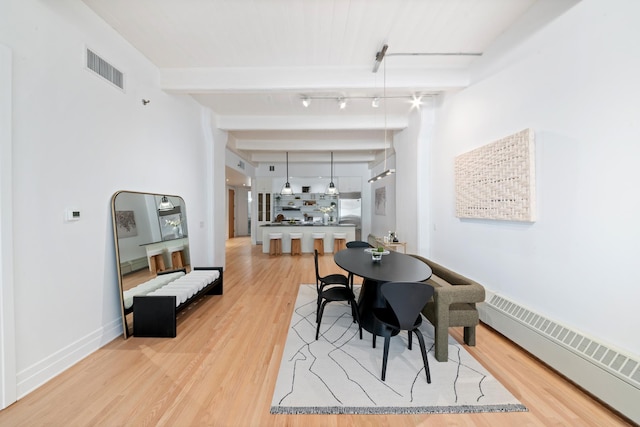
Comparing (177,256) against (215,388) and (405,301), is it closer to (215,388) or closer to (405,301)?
(215,388)

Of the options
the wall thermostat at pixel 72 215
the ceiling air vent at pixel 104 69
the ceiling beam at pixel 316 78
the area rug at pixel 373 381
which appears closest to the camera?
the area rug at pixel 373 381

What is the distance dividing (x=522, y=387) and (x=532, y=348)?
0.51 m

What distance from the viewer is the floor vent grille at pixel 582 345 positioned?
159 cm

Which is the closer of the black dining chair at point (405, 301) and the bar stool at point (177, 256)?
the black dining chair at point (405, 301)

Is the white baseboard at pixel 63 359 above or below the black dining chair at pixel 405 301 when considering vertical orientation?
below

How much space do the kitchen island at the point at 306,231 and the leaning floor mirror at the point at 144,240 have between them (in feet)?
11.8

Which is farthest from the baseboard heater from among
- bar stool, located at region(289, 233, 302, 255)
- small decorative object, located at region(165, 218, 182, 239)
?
bar stool, located at region(289, 233, 302, 255)

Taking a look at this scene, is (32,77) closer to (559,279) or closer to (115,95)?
(115,95)

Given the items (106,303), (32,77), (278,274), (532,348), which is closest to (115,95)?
(32,77)

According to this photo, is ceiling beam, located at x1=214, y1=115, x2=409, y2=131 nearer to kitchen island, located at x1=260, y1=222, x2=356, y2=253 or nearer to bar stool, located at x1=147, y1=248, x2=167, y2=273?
bar stool, located at x1=147, y1=248, x2=167, y2=273

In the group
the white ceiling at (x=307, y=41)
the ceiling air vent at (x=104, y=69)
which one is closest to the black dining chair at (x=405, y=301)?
the white ceiling at (x=307, y=41)

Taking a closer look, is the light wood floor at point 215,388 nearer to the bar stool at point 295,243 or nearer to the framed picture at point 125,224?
the framed picture at point 125,224

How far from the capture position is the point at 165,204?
3490 mm

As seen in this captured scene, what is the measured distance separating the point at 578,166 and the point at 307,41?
2.81 m
